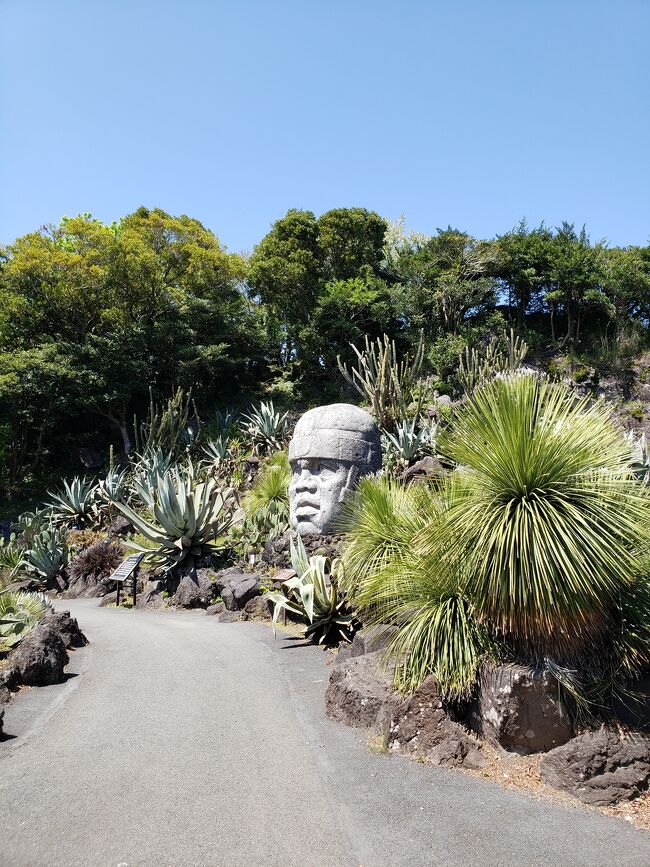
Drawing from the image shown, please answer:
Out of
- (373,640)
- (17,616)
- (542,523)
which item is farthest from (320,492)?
(542,523)

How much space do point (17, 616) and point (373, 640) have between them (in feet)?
15.9

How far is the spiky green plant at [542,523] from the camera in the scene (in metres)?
3.87

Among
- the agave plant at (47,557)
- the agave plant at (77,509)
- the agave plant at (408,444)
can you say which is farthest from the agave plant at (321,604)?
the agave plant at (77,509)

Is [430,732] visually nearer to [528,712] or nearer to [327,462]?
[528,712]

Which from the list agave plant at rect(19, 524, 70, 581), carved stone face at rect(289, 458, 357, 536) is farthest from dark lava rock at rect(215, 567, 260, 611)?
agave plant at rect(19, 524, 70, 581)

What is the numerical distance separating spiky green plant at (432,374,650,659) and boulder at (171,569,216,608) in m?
5.77

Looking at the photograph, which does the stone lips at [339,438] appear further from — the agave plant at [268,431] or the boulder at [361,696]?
the agave plant at [268,431]

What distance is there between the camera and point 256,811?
337 cm

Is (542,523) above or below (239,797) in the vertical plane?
above

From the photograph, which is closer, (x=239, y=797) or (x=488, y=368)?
(x=239, y=797)

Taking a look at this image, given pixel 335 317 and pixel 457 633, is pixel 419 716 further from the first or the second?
pixel 335 317

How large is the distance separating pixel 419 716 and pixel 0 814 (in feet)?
8.82

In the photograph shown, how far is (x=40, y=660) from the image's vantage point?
5539 mm

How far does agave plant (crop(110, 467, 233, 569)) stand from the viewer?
31.9 feet
